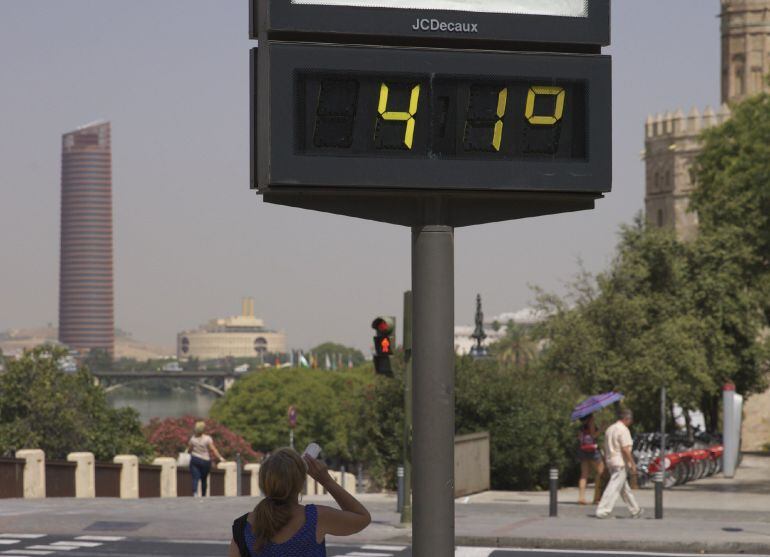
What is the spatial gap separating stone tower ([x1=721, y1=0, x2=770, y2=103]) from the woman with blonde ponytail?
5035 inches

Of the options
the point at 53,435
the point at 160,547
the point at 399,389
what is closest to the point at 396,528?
the point at 160,547

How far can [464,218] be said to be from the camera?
7.77 metres

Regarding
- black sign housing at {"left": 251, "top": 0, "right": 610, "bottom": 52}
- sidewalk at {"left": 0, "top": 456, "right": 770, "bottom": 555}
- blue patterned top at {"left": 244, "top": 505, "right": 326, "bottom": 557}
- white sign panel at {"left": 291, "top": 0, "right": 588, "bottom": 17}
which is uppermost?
white sign panel at {"left": 291, "top": 0, "right": 588, "bottom": 17}

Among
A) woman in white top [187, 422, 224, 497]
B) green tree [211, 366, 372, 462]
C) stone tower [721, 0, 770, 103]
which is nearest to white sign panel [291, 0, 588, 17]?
woman in white top [187, 422, 224, 497]

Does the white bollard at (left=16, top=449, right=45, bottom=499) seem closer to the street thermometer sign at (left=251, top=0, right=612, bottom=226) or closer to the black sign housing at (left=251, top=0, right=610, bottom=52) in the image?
the street thermometer sign at (left=251, top=0, right=612, bottom=226)

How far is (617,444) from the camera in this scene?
20891mm

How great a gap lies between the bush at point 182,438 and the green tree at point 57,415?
2090 centimetres

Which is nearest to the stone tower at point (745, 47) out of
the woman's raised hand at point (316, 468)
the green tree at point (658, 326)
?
the green tree at point (658, 326)

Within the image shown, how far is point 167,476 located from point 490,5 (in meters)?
28.7

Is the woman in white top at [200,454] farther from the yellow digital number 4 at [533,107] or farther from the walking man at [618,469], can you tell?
the yellow digital number 4 at [533,107]

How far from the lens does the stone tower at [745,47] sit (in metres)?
131

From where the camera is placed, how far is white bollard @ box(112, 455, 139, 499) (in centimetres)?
3234

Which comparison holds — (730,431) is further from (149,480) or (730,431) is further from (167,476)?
(149,480)

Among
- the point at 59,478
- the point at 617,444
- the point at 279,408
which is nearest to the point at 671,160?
the point at 279,408
